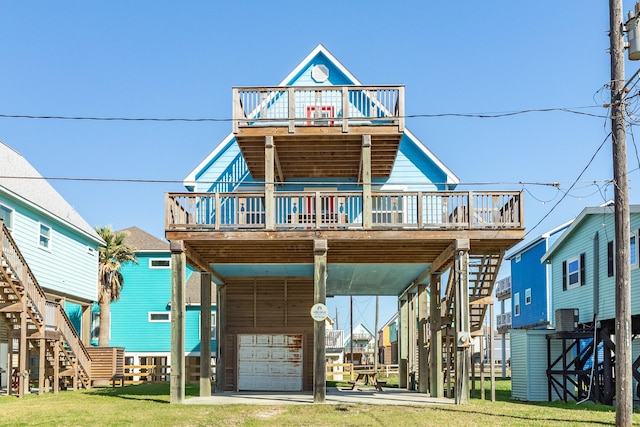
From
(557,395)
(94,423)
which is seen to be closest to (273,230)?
(94,423)

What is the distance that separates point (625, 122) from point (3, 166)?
864 inches

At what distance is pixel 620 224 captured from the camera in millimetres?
15641

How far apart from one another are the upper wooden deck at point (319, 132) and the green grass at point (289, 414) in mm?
7567

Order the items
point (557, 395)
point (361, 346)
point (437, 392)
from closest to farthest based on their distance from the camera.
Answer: point (437, 392)
point (557, 395)
point (361, 346)

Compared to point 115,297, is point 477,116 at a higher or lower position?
higher

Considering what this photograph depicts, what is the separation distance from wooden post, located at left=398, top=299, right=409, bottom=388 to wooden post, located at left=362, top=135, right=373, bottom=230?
1082 centimetres

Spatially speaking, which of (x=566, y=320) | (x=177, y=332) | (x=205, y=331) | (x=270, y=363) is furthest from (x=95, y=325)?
(x=566, y=320)

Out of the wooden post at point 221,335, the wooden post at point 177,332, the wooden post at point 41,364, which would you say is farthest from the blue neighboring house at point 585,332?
the wooden post at point 41,364

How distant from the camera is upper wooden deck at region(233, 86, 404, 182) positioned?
872 inches

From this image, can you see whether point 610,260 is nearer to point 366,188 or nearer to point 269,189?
point 366,188

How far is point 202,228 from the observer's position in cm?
2088

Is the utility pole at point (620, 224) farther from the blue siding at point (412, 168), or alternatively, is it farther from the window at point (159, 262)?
the window at point (159, 262)

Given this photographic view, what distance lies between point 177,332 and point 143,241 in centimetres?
2578

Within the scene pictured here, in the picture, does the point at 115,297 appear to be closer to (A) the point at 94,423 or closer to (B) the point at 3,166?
(B) the point at 3,166
